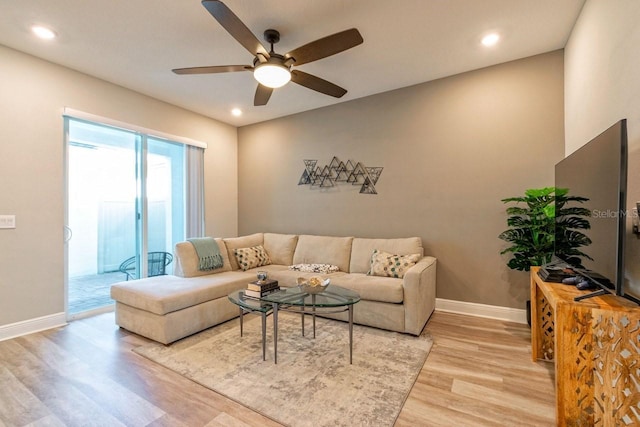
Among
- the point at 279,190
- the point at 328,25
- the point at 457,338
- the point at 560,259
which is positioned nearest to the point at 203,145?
the point at 279,190

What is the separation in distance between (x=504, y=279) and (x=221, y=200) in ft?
13.9

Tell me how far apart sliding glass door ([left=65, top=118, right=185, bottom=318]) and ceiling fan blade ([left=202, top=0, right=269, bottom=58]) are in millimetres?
2552

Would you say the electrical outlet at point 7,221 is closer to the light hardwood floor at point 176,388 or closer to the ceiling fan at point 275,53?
the light hardwood floor at point 176,388

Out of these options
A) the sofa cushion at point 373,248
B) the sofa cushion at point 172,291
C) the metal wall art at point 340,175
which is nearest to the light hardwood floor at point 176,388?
the sofa cushion at point 172,291

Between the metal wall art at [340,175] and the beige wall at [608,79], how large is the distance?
2.03m

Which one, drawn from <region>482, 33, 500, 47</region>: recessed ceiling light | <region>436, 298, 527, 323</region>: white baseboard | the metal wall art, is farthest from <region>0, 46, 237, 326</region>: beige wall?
<region>436, 298, 527, 323</region>: white baseboard

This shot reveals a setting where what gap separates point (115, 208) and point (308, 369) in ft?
10.7

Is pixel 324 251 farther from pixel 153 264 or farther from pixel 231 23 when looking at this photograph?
pixel 231 23

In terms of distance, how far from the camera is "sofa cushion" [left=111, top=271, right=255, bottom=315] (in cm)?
266

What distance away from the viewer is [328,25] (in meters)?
2.47

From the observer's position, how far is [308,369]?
7.23ft

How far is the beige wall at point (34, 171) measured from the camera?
2832 mm

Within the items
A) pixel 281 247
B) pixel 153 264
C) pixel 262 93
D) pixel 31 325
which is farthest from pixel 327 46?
pixel 31 325

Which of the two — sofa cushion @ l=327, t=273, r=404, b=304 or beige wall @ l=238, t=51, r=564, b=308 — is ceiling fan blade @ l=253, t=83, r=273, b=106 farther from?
sofa cushion @ l=327, t=273, r=404, b=304
